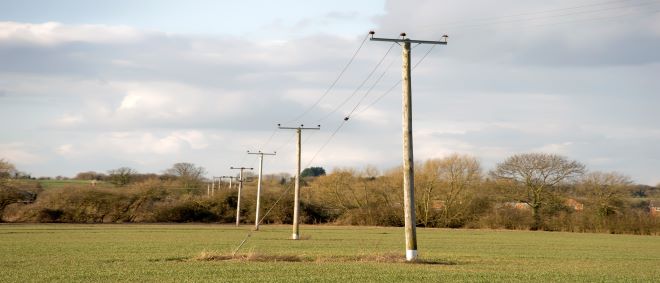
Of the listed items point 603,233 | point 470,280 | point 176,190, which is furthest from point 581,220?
point 470,280

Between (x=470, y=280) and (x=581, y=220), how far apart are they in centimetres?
6132

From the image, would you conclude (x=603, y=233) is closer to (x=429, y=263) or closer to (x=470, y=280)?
(x=429, y=263)

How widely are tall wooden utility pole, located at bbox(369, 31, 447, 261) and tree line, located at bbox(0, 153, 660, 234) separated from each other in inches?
1709

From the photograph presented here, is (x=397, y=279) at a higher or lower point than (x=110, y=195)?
lower

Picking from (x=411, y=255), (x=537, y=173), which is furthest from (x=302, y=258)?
(x=537, y=173)

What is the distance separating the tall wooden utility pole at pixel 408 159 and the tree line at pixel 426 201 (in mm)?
43404

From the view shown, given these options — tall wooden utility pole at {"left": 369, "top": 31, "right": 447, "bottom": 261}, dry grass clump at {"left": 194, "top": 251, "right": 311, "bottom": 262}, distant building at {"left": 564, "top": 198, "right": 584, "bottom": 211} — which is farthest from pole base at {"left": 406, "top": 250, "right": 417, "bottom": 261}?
distant building at {"left": 564, "top": 198, "right": 584, "bottom": 211}

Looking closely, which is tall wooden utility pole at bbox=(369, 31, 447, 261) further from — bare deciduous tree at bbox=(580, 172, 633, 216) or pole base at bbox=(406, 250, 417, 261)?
bare deciduous tree at bbox=(580, 172, 633, 216)

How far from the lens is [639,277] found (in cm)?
2052

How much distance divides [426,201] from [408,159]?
5891cm

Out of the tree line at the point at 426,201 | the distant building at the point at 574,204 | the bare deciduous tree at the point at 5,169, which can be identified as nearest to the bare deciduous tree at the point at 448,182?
the tree line at the point at 426,201

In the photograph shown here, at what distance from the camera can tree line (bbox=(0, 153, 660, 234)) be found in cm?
7538

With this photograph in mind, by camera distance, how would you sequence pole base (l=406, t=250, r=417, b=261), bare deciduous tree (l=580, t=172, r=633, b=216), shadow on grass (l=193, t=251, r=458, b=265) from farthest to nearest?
bare deciduous tree (l=580, t=172, r=633, b=216)
shadow on grass (l=193, t=251, r=458, b=265)
pole base (l=406, t=250, r=417, b=261)

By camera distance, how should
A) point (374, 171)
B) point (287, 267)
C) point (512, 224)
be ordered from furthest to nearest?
point (374, 171) → point (512, 224) → point (287, 267)
